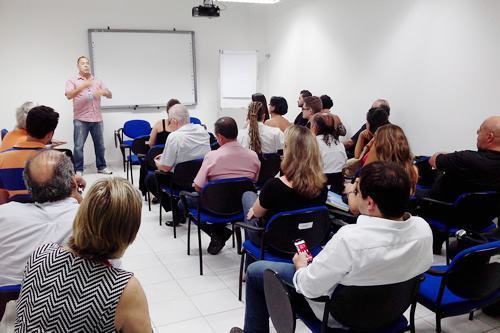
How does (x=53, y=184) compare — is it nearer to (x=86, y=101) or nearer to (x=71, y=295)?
Answer: (x=71, y=295)

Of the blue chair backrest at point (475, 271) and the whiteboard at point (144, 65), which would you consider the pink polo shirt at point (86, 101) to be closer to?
the whiteboard at point (144, 65)

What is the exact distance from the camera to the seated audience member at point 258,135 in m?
4.28

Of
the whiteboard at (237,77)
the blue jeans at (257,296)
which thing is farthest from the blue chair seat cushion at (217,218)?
the whiteboard at (237,77)

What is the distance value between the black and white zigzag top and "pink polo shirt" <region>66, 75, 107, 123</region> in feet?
20.3

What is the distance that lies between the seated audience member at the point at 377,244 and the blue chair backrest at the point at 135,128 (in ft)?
20.8

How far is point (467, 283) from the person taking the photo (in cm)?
198

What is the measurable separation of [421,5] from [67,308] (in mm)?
4999

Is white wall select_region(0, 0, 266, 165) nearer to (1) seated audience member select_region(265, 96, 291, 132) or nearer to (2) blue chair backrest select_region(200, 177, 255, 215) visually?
(1) seated audience member select_region(265, 96, 291, 132)

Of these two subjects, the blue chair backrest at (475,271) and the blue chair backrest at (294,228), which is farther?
the blue chair backrest at (294,228)

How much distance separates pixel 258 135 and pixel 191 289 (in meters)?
1.74

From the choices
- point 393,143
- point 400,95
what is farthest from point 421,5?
point 393,143

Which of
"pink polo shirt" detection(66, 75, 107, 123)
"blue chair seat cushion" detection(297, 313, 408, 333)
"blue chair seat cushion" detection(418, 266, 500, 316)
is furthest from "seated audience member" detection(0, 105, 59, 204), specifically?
"pink polo shirt" detection(66, 75, 107, 123)

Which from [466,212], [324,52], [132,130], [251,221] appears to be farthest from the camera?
[132,130]

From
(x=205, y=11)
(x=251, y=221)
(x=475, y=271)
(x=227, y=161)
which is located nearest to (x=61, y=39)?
(x=205, y=11)
